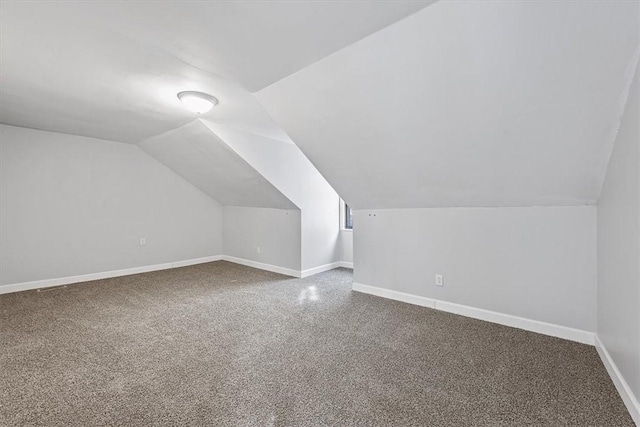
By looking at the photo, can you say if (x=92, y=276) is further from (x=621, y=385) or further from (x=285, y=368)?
(x=621, y=385)

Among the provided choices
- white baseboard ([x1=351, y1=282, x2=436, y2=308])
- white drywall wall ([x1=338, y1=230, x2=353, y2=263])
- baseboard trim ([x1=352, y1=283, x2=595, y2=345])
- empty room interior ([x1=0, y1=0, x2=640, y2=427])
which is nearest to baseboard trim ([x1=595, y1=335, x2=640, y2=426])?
empty room interior ([x1=0, y1=0, x2=640, y2=427])

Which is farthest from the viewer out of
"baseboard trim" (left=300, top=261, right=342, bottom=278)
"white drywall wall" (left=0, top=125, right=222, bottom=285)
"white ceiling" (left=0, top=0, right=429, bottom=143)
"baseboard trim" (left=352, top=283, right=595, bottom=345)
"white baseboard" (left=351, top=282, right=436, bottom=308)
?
"baseboard trim" (left=300, top=261, right=342, bottom=278)

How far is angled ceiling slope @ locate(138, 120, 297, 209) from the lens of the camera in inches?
153

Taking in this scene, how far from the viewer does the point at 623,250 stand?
1.72 metres

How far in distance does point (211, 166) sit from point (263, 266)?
1.82 metres

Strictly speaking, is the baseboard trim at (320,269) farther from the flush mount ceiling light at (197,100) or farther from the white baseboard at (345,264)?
the flush mount ceiling light at (197,100)

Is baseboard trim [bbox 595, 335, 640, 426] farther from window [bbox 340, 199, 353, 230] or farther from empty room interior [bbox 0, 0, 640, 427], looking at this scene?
window [bbox 340, 199, 353, 230]

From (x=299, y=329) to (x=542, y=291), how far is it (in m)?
2.08

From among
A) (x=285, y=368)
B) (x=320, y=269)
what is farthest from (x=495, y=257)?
(x=320, y=269)

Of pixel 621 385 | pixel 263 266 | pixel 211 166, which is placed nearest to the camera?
pixel 621 385

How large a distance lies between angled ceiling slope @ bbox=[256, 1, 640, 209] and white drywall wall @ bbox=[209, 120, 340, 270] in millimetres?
1218

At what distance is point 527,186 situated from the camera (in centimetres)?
239

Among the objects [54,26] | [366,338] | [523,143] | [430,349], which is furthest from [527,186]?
[54,26]

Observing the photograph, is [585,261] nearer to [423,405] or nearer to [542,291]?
[542,291]
